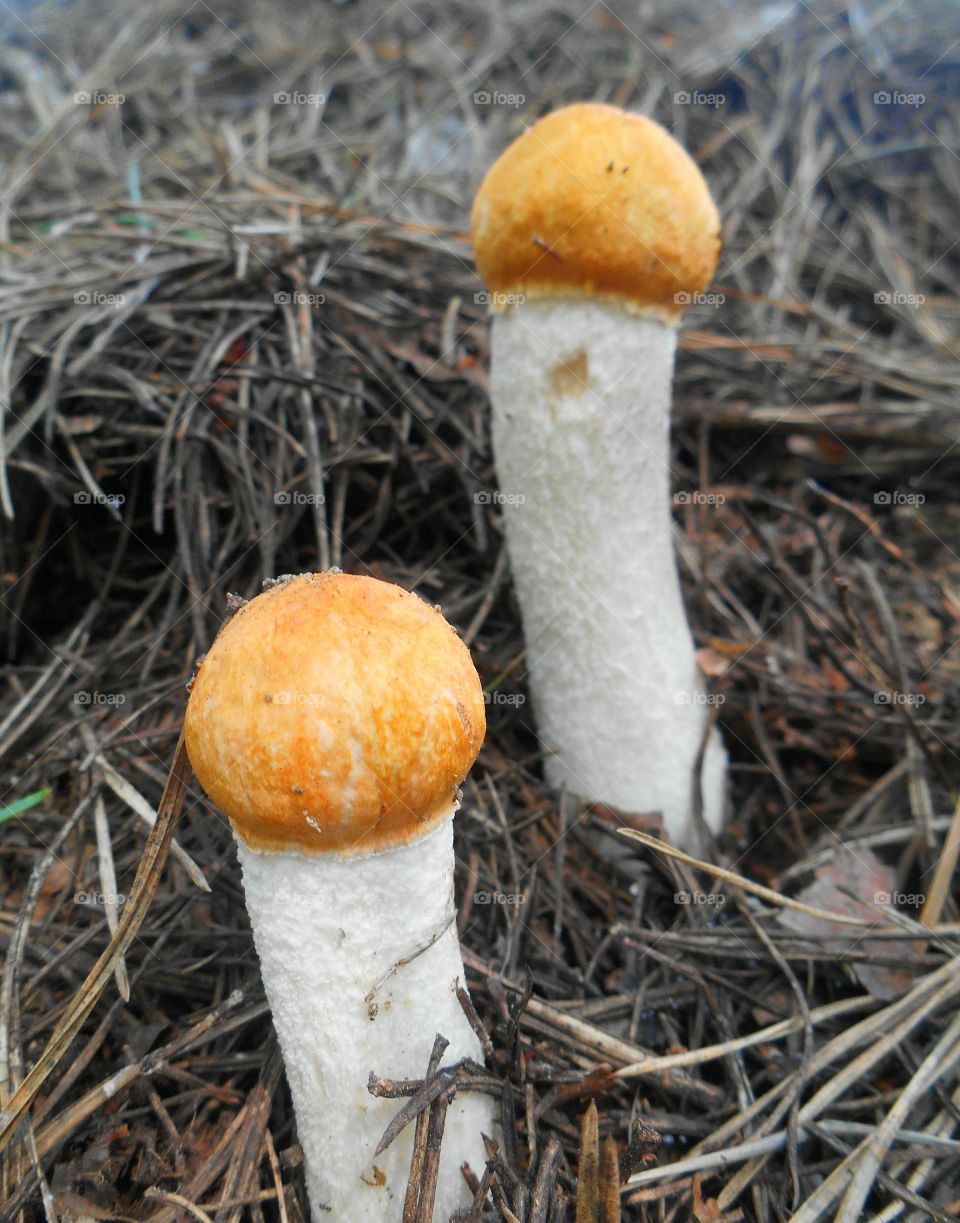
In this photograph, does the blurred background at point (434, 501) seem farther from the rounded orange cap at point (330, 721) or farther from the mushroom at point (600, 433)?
the rounded orange cap at point (330, 721)

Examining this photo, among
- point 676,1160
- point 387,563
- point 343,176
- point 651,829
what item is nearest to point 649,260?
point 387,563

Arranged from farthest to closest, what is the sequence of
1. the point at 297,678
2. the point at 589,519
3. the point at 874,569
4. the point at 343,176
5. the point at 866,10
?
the point at 866,10 → the point at 343,176 → the point at 874,569 → the point at 589,519 → the point at 297,678

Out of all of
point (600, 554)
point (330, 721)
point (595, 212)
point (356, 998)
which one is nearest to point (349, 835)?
point (330, 721)

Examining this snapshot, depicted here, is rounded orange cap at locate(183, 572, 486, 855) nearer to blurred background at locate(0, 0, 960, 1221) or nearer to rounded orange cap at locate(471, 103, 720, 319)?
blurred background at locate(0, 0, 960, 1221)

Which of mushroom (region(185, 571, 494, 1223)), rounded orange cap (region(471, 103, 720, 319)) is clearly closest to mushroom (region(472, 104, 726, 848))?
rounded orange cap (region(471, 103, 720, 319))

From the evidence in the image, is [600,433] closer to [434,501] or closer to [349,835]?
[434,501]

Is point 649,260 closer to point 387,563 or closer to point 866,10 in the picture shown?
point 387,563

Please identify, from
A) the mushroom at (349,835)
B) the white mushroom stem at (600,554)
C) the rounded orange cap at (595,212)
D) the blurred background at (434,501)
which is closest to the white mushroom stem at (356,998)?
the mushroom at (349,835)

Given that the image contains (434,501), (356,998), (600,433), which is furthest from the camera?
→ (434,501)
